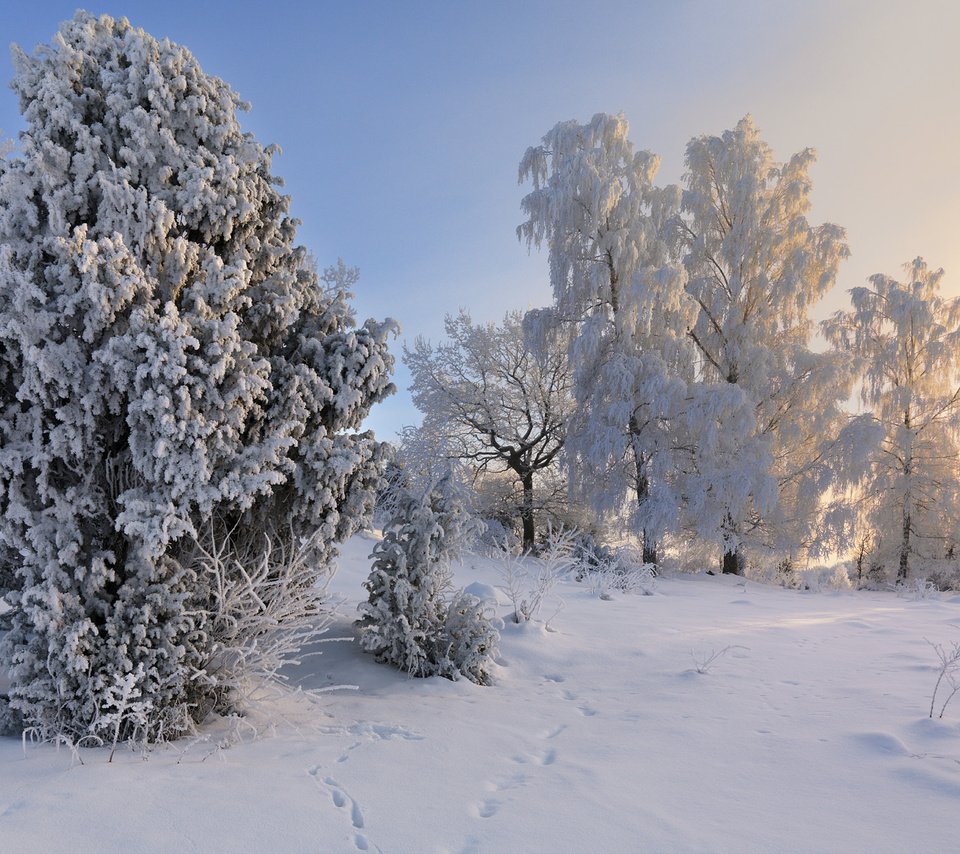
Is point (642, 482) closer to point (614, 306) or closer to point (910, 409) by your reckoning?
point (614, 306)

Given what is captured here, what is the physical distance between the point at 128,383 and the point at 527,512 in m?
13.2

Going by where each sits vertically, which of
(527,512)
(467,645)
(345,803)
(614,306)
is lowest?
(345,803)

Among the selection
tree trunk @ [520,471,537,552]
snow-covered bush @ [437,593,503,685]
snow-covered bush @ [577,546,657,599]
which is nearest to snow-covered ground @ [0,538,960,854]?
snow-covered bush @ [437,593,503,685]

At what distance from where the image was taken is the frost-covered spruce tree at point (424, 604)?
17.0ft

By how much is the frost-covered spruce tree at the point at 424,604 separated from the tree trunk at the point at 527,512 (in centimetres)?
1085

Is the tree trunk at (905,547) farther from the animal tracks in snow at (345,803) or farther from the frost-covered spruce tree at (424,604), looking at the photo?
the animal tracks in snow at (345,803)

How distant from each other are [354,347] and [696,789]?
11.0ft

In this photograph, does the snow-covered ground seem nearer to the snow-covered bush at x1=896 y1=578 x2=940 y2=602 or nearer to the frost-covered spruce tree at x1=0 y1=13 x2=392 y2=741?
the frost-covered spruce tree at x1=0 y1=13 x2=392 y2=741

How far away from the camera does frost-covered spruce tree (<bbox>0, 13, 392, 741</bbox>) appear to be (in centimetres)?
367

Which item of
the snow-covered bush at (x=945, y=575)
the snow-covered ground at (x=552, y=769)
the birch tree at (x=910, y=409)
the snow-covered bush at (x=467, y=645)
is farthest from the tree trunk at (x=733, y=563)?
the snow-covered bush at (x=467, y=645)

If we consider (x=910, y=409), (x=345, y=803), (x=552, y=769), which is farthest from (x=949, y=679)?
(x=910, y=409)

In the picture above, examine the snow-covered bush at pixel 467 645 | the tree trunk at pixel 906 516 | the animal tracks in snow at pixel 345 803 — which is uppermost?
the tree trunk at pixel 906 516

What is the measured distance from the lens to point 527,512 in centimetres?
1641

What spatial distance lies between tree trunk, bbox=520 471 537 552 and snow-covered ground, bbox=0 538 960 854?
10125mm
